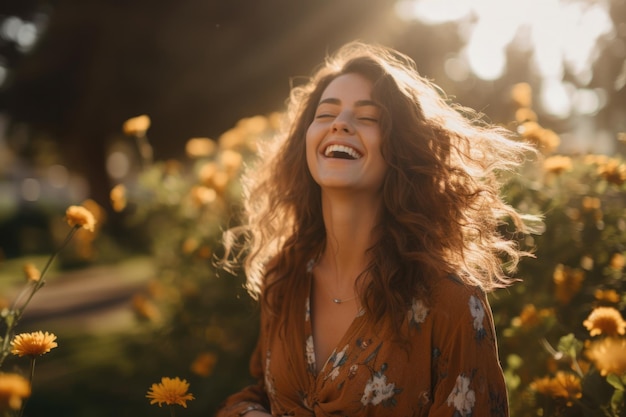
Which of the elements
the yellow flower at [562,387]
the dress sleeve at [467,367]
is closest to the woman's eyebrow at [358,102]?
the dress sleeve at [467,367]

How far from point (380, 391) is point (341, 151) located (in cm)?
76

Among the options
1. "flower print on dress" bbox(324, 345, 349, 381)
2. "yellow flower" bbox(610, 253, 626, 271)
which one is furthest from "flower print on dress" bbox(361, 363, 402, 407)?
"yellow flower" bbox(610, 253, 626, 271)

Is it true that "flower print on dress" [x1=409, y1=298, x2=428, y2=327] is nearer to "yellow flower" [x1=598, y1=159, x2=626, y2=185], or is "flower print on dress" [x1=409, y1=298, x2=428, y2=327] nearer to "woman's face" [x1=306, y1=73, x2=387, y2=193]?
"woman's face" [x1=306, y1=73, x2=387, y2=193]

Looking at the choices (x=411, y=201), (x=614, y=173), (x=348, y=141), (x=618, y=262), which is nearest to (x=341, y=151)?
(x=348, y=141)

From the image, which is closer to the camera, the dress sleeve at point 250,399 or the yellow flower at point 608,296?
the dress sleeve at point 250,399

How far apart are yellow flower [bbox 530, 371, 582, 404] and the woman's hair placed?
1.18 ft

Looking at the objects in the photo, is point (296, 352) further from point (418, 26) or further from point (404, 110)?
point (418, 26)

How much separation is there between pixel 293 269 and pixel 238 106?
9.30 metres

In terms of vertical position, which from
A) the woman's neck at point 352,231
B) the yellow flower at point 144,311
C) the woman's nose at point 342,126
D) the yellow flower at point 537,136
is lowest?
the woman's neck at point 352,231

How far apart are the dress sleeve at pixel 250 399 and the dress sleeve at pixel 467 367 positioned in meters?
0.72

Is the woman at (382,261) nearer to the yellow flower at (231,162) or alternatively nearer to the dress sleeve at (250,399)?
the dress sleeve at (250,399)

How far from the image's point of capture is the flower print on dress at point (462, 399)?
1.71m

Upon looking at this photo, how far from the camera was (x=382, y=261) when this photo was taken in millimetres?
2025

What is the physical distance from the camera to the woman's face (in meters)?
2.04
